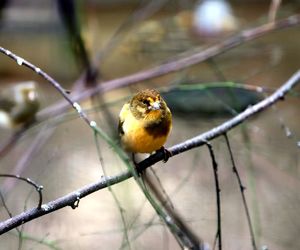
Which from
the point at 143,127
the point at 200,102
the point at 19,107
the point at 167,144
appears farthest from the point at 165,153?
the point at 200,102

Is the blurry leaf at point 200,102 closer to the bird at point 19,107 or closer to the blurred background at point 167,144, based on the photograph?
the blurred background at point 167,144

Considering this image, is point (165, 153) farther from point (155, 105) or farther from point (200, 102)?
point (200, 102)

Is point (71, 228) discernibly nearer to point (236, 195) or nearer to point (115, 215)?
point (115, 215)

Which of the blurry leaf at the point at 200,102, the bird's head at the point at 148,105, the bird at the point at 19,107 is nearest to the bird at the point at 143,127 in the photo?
the bird's head at the point at 148,105

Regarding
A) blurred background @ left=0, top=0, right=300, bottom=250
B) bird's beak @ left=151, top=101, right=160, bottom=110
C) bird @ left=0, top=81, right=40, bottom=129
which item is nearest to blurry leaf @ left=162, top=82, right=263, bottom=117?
blurred background @ left=0, top=0, right=300, bottom=250

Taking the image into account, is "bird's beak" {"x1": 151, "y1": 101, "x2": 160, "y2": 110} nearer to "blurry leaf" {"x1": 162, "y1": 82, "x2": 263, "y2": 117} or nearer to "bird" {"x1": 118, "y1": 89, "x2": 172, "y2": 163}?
"bird" {"x1": 118, "y1": 89, "x2": 172, "y2": 163}

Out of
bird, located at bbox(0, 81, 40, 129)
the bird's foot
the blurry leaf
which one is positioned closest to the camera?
the bird's foot

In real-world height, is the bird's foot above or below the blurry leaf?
below
